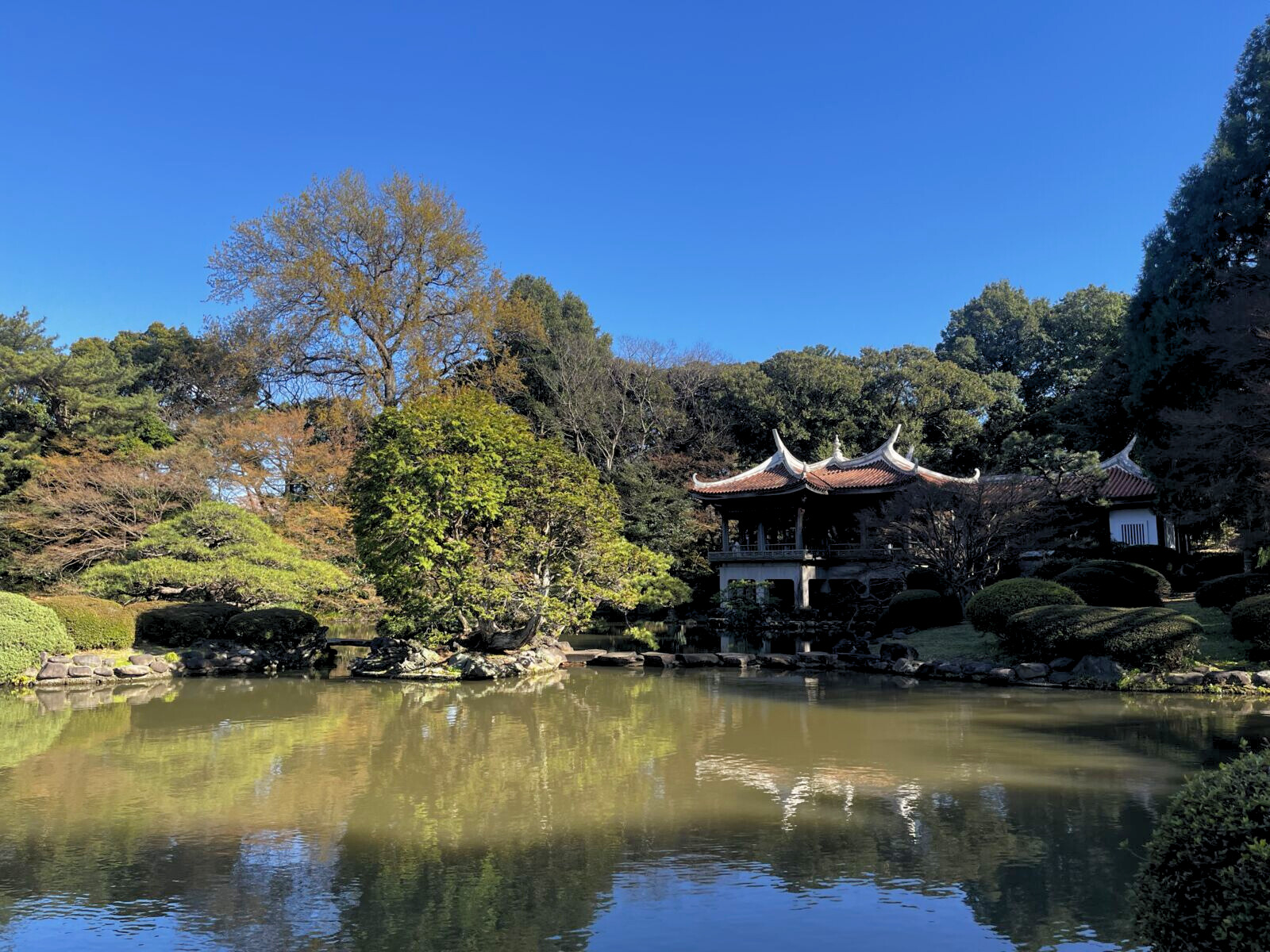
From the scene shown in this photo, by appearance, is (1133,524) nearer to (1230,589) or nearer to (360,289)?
(1230,589)

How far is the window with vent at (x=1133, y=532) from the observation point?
2195 centimetres

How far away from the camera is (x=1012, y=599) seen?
1344cm

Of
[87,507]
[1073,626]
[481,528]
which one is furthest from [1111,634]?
[87,507]

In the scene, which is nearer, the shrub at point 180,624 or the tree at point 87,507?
the shrub at point 180,624

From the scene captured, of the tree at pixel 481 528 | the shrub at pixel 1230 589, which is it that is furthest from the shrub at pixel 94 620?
the shrub at pixel 1230 589

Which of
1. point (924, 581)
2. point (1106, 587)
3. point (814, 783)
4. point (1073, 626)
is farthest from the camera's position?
point (924, 581)

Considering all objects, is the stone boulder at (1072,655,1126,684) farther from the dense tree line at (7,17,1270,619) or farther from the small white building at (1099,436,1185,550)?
the small white building at (1099,436,1185,550)

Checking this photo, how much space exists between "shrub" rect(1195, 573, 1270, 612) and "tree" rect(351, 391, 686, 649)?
9902mm

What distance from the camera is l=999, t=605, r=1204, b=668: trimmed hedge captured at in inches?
457

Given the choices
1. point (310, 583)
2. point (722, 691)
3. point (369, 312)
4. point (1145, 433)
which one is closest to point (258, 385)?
point (369, 312)

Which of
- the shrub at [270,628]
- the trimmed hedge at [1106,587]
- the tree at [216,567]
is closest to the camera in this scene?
the trimmed hedge at [1106,587]

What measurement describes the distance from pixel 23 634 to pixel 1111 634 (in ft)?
51.3

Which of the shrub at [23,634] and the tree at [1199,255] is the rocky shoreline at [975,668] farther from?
the shrub at [23,634]

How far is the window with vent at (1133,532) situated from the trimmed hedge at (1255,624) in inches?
415
